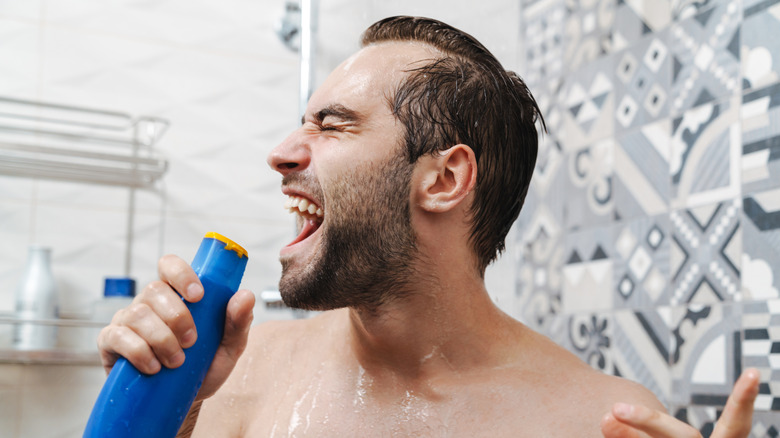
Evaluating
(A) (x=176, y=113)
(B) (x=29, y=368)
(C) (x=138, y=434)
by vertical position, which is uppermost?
(A) (x=176, y=113)

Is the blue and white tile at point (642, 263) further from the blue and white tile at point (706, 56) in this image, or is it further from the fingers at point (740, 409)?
the fingers at point (740, 409)

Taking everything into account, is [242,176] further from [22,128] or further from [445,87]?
[445,87]

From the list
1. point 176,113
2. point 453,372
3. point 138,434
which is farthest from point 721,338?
point 176,113

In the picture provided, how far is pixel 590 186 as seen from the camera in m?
1.22

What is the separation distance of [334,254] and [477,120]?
0.26 meters

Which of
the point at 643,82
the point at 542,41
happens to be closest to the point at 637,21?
the point at 643,82

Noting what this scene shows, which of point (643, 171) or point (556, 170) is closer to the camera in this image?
point (643, 171)

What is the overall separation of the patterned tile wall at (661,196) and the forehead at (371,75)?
0.42m

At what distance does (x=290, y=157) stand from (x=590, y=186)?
0.62 metres

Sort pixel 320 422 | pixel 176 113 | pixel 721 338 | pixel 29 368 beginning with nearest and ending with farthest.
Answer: pixel 320 422 < pixel 721 338 < pixel 29 368 < pixel 176 113

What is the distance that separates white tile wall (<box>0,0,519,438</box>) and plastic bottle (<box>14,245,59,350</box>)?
0.15 feet

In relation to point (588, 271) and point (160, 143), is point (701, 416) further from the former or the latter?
point (160, 143)

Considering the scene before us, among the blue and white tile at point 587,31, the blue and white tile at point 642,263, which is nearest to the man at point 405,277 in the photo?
the blue and white tile at point 642,263

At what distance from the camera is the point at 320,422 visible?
2.59 ft
